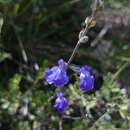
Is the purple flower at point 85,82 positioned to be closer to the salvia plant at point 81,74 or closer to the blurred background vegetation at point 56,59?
the salvia plant at point 81,74

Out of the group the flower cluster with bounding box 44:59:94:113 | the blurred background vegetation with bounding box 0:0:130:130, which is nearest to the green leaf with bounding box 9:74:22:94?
the blurred background vegetation with bounding box 0:0:130:130

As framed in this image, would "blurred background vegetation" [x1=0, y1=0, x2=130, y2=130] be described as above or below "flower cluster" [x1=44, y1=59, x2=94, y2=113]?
above

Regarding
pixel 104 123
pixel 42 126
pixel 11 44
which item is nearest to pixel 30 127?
pixel 42 126

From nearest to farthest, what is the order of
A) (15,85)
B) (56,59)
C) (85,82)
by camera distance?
1. (85,82)
2. (15,85)
3. (56,59)

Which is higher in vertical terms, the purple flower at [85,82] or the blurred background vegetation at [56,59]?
the blurred background vegetation at [56,59]

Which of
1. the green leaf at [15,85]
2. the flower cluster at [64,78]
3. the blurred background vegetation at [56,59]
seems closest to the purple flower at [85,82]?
the flower cluster at [64,78]

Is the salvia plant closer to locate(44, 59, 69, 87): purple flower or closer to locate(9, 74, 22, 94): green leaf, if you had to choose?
locate(44, 59, 69, 87): purple flower

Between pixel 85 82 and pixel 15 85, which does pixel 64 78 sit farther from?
pixel 15 85

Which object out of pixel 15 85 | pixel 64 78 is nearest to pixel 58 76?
pixel 64 78

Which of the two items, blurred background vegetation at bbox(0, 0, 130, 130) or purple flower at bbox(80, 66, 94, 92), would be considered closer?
purple flower at bbox(80, 66, 94, 92)
